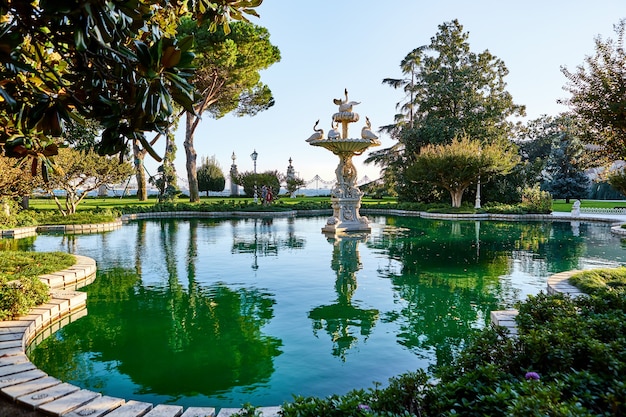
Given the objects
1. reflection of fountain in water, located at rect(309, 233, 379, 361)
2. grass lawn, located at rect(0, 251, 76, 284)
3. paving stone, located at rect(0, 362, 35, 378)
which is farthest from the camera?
grass lawn, located at rect(0, 251, 76, 284)

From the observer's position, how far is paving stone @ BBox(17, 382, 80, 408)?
3.72 metres

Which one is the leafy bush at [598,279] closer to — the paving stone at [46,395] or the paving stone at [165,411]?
the paving stone at [165,411]

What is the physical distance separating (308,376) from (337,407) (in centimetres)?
192

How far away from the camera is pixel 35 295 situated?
6.56 m

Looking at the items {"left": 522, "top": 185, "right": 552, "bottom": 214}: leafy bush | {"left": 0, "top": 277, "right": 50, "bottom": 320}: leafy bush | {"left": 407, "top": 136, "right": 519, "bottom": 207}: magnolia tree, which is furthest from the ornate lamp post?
{"left": 0, "top": 277, "right": 50, "bottom": 320}: leafy bush

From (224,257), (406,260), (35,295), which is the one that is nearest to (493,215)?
(406,260)

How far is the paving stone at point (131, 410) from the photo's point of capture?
359 centimetres

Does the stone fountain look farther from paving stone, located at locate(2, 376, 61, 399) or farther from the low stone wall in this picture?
paving stone, located at locate(2, 376, 61, 399)

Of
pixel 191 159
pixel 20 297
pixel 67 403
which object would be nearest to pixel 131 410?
pixel 67 403

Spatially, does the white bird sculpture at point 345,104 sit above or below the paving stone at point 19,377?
above

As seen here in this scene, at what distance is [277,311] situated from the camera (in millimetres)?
7160

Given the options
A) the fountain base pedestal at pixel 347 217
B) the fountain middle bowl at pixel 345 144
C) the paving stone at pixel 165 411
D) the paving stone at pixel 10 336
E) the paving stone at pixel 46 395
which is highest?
the fountain middle bowl at pixel 345 144

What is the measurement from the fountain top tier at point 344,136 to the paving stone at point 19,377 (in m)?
14.3

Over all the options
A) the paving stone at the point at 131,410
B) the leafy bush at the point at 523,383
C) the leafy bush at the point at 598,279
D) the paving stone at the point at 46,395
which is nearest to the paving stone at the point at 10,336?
the paving stone at the point at 46,395
